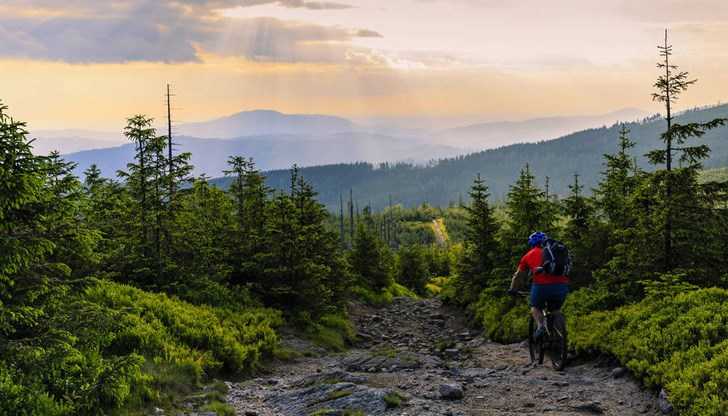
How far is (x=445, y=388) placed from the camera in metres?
10.3

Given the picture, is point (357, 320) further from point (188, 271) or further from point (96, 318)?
point (96, 318)

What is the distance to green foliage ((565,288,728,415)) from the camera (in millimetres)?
7796

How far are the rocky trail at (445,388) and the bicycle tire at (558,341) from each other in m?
0.29

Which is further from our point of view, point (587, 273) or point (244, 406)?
point (587, 273)

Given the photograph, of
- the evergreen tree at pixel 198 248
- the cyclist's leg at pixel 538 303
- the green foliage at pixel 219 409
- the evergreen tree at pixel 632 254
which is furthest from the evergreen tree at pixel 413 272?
the green foliage at pixel 219 409

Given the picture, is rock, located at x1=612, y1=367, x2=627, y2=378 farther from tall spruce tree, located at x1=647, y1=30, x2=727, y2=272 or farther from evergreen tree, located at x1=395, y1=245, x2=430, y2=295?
evergreen tree, located at x1=395, y1=245, x2=430, y2=295

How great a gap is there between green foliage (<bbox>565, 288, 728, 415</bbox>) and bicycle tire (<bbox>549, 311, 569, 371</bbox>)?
2.96 feet

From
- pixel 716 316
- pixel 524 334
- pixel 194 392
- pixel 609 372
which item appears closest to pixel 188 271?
pixel 194 392

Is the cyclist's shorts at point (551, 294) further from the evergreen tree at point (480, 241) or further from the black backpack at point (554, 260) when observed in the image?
the evergreen tree at point (480, 241)

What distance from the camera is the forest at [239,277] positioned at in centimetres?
736

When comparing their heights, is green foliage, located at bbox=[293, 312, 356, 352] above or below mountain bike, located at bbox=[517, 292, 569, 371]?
below

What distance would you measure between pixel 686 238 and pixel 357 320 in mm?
19380

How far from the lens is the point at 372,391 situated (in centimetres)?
959

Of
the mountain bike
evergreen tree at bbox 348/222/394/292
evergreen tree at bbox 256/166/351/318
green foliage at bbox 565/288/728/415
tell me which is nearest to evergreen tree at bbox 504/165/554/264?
green foliage at bbox 565/288/728/415
